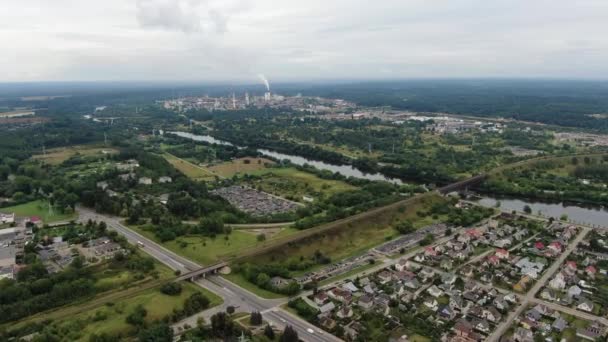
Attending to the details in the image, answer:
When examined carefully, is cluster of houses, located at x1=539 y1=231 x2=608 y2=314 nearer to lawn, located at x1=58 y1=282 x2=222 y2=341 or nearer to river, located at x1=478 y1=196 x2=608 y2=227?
river, located at x1=478 y1=196 x2=608 y2=227

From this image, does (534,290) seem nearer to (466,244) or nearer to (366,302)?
(466,244)

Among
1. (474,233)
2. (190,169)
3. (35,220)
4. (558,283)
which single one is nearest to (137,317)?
(35,220)

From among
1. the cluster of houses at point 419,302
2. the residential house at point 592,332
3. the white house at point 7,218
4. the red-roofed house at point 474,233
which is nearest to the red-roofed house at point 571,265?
the cluster of houses at point 419,302

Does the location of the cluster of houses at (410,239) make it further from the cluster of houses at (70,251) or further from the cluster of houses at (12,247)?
the cluster of houses at (12,247)

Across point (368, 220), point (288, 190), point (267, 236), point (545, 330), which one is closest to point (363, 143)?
point (288, 190)

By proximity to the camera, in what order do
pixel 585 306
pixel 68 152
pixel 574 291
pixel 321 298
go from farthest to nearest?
pixel 68 152 → pixel 574 291 → pixel 321 298 → pixel 585 306

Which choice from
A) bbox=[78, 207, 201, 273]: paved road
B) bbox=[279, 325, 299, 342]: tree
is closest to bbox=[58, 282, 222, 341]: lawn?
bbox=[78, 207, 201, 273]: paved road
